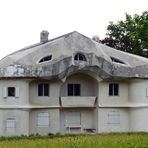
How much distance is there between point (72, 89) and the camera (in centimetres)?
4450

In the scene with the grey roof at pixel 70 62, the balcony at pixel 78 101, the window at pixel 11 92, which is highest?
the grey roof at pixel 70 62

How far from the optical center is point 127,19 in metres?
60.2

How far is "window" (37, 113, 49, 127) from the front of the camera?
42.2 meters

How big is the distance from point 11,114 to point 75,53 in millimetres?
7050

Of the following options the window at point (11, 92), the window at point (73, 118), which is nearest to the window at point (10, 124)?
the window at point (11, 92)

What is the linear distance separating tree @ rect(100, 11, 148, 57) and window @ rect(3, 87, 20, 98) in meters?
20.5

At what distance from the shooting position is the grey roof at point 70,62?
4081cm

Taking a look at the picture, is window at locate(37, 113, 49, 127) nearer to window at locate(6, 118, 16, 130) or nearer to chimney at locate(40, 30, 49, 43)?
window at locate(6, 118, 16, 130)

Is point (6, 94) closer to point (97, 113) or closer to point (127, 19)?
point (97, 113)

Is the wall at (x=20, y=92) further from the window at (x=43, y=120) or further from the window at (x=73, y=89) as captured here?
the window at (x=73, y=89)

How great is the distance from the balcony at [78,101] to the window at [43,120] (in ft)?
5.45

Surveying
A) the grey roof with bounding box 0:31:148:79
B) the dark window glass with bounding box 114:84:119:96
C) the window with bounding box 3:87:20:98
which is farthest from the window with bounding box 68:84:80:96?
the window with bounding box 3:87:20:98

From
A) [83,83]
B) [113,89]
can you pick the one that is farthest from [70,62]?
[113,89]

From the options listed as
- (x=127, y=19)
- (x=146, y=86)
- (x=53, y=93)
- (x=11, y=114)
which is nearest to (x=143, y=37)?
(x=127, y=19)
